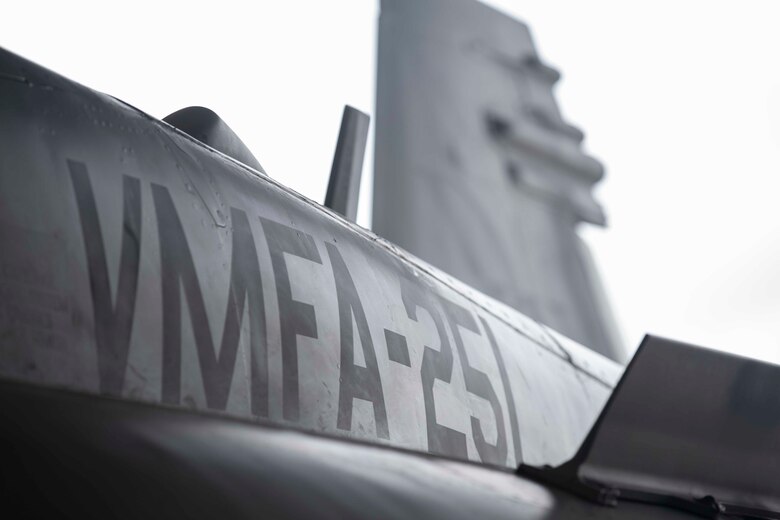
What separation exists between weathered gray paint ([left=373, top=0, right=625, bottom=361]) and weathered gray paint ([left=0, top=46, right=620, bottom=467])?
3596 millimetres

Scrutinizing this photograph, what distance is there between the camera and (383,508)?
1.15 metres

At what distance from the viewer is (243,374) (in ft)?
5.28

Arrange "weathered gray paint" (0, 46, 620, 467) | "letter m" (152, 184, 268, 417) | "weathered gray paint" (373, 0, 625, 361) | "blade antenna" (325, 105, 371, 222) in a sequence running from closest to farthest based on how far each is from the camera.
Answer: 1. "weathered gray paint" (0, 46, 620, 467)
2. "letter m" (152, 184, 268, 417)
3. "blade antenna" (325, 105, 371, 222)
4. "weathered gray paint" (373, 0, 625, 361)

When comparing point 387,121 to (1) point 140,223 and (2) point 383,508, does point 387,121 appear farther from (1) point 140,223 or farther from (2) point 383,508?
(2) point 383,508

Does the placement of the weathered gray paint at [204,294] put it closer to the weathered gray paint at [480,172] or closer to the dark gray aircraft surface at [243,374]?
the dark gray aircraft surface at [243,374]

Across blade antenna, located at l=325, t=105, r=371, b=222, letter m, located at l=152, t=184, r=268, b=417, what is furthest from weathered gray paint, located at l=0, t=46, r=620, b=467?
blade antenna, located at l=325, t=105, r=371, b=222

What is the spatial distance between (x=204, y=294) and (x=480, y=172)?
505cm

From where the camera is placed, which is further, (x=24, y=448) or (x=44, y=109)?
(x=44, y=109)

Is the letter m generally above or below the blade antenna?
below

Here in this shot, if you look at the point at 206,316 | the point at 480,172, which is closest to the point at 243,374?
the point at 206,316

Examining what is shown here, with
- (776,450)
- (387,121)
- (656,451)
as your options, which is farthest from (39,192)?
(387,121)

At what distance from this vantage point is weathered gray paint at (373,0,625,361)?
6.11 metres

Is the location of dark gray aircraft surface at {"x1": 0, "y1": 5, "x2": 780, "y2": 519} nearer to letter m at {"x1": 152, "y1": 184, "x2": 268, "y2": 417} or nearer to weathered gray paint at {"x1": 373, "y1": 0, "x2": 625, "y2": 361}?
letter m at {"x1": 152, "y1": 184, "x2": 268, "y2": 417}

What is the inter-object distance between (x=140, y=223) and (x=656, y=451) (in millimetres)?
982
